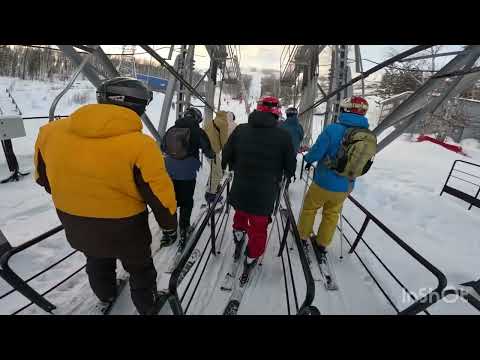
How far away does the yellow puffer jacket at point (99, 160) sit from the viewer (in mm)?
1422

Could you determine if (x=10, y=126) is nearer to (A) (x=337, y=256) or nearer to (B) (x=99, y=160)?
(B) (x=99, y=160)

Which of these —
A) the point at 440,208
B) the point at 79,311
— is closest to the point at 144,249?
the point at 79,311

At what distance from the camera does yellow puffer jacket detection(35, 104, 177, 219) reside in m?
1.42

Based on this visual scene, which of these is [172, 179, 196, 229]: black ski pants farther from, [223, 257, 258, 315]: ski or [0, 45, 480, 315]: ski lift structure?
[223, 257, 258, 315]: ski

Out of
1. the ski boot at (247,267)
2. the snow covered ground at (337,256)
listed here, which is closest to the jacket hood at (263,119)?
the ski boot at (247,267)

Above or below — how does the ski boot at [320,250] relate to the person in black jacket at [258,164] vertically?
below

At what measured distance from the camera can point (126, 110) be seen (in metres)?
1.50

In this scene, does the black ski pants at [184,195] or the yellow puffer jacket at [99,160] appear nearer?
the yellow puffer jacket at [99,160]

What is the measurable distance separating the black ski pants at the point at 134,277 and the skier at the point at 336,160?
2.03m

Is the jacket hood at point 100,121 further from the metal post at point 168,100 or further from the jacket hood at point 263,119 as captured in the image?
the metal post at point 168,100

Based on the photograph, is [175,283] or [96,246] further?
[96,246]

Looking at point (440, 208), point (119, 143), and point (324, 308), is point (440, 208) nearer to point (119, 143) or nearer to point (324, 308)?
point (324, 308)

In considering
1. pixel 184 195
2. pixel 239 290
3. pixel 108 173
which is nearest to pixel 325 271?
pixel 239 290

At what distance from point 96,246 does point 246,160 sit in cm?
151
